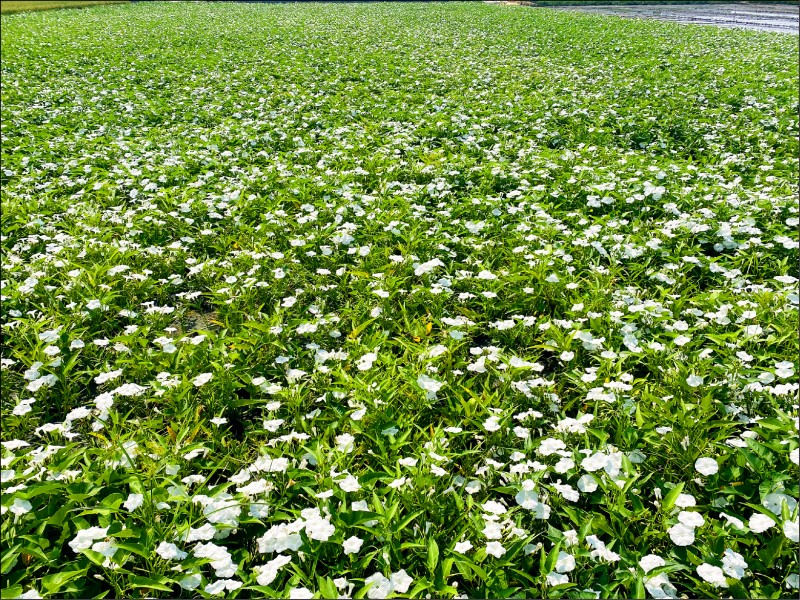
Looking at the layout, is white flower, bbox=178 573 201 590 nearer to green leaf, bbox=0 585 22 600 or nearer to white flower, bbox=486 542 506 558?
green leaf, bbox=0 585 22 600

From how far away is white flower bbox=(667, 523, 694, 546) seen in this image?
1.78 metres

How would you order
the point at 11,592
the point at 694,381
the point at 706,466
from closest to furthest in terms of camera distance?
the point at 11,592 < the point at 706,466 < the point at 694,381

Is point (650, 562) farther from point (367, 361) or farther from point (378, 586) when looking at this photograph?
point (367, 361)

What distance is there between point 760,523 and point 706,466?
260 mm

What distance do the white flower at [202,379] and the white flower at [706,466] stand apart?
2043 mm

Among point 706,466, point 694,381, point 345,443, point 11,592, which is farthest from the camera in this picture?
point 694,381

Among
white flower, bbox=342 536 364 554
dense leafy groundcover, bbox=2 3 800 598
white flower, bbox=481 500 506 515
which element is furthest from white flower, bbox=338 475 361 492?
white flower, bbox=481 500 506 515

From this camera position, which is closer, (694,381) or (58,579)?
(58,579)

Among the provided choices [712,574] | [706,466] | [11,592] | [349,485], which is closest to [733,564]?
[712,574]

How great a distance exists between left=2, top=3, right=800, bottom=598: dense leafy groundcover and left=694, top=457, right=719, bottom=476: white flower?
1cm

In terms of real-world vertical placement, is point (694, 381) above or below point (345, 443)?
above

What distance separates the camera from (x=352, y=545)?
178 centimetres

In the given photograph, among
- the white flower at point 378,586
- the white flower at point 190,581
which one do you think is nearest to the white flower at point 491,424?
the white flower at point 378,586

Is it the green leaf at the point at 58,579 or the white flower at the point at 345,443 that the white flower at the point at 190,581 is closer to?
the green leaf at the point at 58,579
